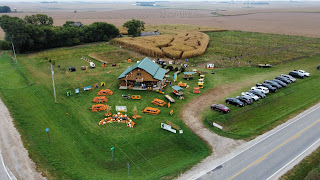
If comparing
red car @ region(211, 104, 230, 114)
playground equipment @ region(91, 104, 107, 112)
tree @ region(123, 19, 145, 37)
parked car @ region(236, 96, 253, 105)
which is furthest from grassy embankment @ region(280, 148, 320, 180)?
tree @ region(123, 19, 145, 37)

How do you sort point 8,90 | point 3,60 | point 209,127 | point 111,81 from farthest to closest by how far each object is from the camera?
point 3,60
point 111,81
point 8,90
point 209,127

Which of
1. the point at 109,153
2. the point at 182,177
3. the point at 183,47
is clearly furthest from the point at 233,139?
the point at 183,47

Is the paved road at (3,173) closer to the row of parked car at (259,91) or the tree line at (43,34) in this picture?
the row of parked car at (259,91)

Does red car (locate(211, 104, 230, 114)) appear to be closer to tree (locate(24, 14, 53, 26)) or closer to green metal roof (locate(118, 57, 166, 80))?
green metal roof (locate(118, 57, 166, 80))

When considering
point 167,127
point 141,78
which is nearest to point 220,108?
point 167,127

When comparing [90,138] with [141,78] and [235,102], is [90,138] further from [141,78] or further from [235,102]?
[235,102]

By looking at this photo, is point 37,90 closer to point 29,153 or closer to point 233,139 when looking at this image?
point 29,153
